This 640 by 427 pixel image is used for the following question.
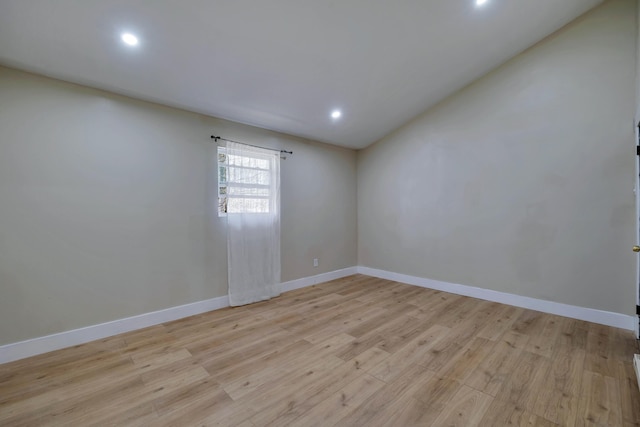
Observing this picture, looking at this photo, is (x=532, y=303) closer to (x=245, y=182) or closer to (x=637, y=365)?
(x=637, y=365)

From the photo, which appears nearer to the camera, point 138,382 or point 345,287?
point 138,382

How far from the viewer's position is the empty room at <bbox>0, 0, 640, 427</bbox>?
189 centimetres

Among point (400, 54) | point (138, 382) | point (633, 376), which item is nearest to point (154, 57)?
point (400, 54)

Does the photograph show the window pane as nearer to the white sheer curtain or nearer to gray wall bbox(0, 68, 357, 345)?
the white sheer curtain

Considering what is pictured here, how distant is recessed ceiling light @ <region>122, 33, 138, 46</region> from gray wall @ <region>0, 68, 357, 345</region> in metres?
0.77

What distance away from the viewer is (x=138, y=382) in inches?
77.4

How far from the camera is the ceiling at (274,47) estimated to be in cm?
202

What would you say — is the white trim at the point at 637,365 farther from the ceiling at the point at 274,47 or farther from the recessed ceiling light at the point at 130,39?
the recessed ceiling light at the point at 130,39

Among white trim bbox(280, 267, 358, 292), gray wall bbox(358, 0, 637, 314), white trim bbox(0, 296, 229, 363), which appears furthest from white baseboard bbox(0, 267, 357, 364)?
gray wall bbox(358, 0, 637, 314)

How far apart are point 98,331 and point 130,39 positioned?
106 inches

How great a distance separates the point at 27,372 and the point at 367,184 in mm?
4833

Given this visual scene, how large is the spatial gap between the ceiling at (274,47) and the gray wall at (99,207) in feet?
0.79

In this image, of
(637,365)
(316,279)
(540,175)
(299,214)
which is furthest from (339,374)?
(540,175)

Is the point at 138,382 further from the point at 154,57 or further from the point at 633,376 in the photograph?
the point at 633,376
